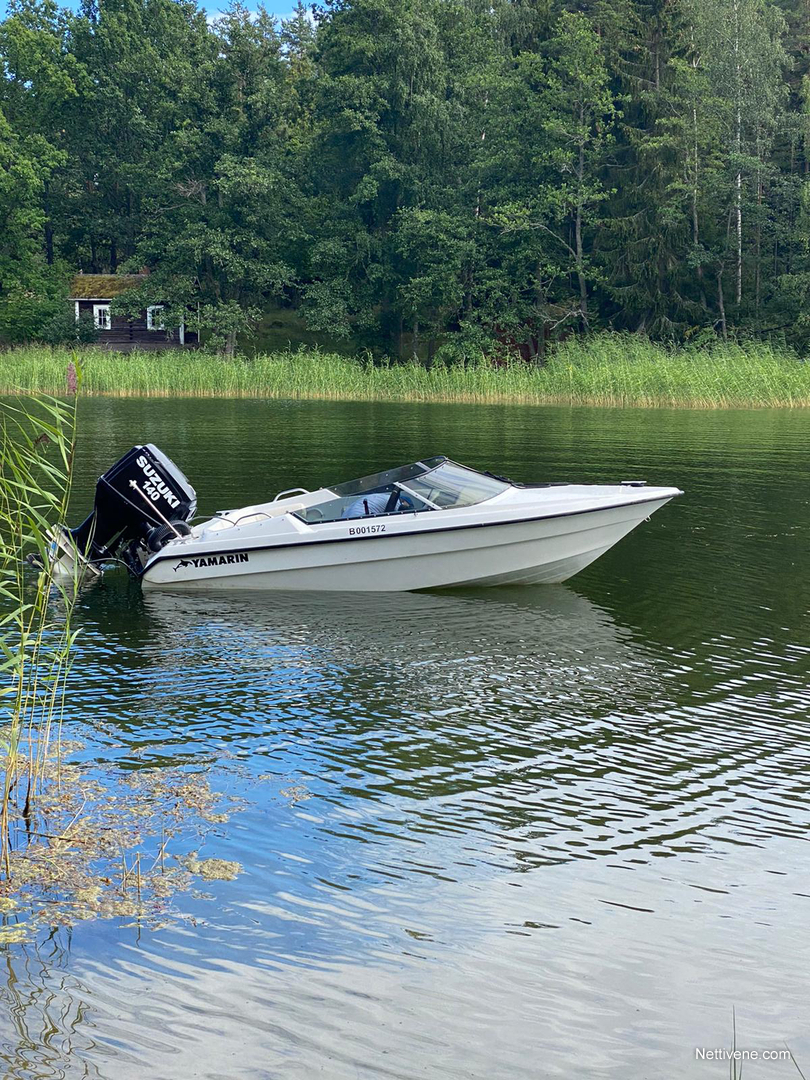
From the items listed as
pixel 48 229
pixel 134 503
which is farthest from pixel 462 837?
pixel 48 229

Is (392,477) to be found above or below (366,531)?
above

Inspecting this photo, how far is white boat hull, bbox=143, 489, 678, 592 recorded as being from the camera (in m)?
12.8

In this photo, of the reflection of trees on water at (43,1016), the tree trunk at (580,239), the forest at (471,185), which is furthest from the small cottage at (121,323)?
the reflection of trees on water at (43,1016)

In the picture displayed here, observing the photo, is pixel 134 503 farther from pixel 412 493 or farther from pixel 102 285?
pixel 102 285

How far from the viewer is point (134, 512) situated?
13.0m

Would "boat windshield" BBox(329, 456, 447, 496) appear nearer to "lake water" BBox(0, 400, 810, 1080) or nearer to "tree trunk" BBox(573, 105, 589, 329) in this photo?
"lake water" BBox(0, 400, 810, 1080)

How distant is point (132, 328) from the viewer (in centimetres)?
6381

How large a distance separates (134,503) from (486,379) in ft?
101

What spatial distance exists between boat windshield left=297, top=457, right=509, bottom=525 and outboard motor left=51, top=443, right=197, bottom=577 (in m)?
1.36

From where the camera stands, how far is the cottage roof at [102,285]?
63.7 m

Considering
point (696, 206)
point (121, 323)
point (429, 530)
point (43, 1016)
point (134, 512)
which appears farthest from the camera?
point (121, 323)

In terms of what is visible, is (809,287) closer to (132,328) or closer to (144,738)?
(132,328)

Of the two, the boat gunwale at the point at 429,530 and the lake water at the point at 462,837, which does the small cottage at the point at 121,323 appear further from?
the boat gunwale at the point at 429,530

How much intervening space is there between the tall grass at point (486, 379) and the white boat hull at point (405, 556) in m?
27.0
